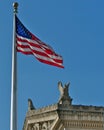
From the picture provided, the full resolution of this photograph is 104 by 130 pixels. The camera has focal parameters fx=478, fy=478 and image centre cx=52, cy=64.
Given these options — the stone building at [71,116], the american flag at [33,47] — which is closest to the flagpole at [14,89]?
the american flag at [33,47]

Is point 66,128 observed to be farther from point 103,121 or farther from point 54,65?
point 54,65

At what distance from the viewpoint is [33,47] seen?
746 inches

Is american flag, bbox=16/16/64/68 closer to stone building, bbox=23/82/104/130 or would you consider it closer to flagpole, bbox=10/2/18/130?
flagpole, bbox=10/2/18/130

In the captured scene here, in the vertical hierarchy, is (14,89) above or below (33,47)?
below

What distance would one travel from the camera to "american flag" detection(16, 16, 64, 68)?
18797 millimetres

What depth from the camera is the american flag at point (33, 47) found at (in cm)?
1880

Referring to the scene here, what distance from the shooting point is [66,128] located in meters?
35.7

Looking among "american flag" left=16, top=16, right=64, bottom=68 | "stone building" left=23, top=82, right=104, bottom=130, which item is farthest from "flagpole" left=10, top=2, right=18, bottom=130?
"stone building" left=23, top=82, right=104, bottom=130

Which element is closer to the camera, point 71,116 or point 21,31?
point 21,31

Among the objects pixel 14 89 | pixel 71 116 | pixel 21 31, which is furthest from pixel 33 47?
pixel 71 116

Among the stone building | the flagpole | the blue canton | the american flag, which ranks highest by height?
the stone building

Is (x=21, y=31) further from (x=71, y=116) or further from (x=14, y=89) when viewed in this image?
(x=71, y=116)

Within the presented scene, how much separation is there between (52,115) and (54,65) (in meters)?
18.2

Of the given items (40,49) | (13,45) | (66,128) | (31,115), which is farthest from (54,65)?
(31,115)
